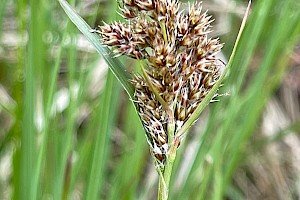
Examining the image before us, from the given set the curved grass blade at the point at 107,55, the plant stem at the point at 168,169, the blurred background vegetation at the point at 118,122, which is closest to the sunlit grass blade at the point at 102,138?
the blurred background vegetation at the point at 118,122

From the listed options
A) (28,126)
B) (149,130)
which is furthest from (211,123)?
(149,130)

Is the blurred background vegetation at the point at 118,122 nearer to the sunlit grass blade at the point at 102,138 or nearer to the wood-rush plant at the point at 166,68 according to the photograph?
the sunlit grass blade at the point at 102,138

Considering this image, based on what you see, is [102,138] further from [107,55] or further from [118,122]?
[118,122]

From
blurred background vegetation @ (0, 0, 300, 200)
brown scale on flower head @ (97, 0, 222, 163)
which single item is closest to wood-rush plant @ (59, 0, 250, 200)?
brown scale on flower head @ (97, 0, 222, 163)

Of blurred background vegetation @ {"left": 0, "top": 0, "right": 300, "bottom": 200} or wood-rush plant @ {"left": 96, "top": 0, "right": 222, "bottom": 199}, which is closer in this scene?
wood-rush plant @ {"left": 96, "top": 0, "right": 222, "bottom": 199}

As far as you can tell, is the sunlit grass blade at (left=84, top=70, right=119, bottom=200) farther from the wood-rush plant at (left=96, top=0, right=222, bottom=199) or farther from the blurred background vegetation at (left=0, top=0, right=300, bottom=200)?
the wood-rush plant at (left=96, top=0, right=222, bottom=199)

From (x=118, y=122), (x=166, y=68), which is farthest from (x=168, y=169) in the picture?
(x=118, y=122)
